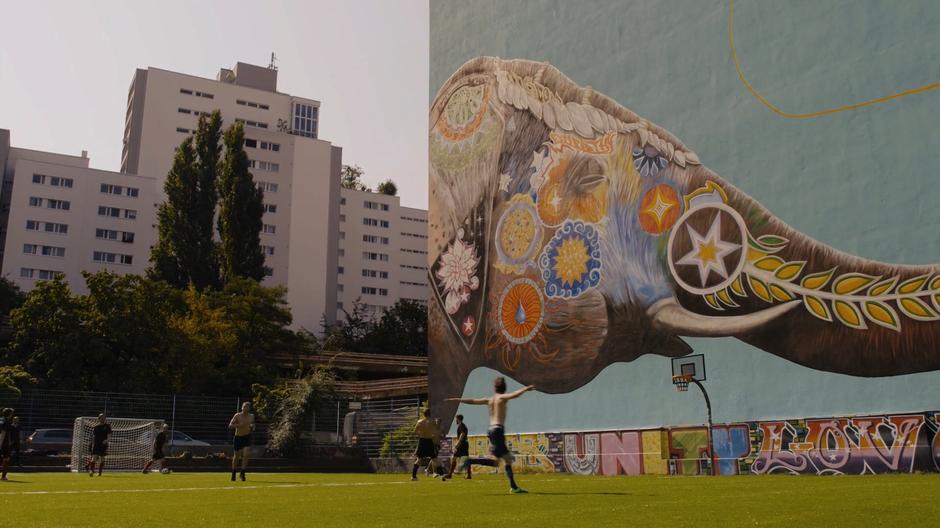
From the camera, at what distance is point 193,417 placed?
39.2 metres

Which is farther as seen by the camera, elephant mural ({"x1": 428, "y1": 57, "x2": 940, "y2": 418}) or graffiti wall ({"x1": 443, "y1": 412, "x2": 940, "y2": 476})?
elephant mural ({"x1": 428, "y1": 57, "x2": 940, "y2": 418})

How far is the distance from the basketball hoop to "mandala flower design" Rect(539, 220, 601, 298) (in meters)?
4.26

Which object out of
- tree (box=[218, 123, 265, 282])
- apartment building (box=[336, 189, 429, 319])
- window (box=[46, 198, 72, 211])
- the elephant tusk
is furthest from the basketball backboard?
apartment building (box=[336, 189, 429, 319])

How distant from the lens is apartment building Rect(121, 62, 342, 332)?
101 m

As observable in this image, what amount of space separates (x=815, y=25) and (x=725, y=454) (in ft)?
37.9

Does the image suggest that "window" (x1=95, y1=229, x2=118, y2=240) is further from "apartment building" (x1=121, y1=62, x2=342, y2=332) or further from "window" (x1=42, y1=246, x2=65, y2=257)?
"apartment building" (x1=121, y1=62, x2=342, y2=332)

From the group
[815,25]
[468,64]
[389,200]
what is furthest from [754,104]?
[389,200]

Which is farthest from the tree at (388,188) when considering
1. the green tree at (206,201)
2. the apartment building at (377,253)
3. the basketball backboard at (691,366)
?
the basketball backboard at (691,366)

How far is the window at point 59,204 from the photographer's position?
9412 centimetres

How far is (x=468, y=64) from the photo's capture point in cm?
3425

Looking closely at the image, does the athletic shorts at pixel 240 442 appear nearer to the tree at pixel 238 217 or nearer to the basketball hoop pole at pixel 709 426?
the basketball hoop pole at pixel 709 426

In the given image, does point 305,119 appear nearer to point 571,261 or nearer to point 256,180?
point 256,180

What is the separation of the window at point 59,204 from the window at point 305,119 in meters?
37.5

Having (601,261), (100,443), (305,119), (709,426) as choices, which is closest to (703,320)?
(709,426)
